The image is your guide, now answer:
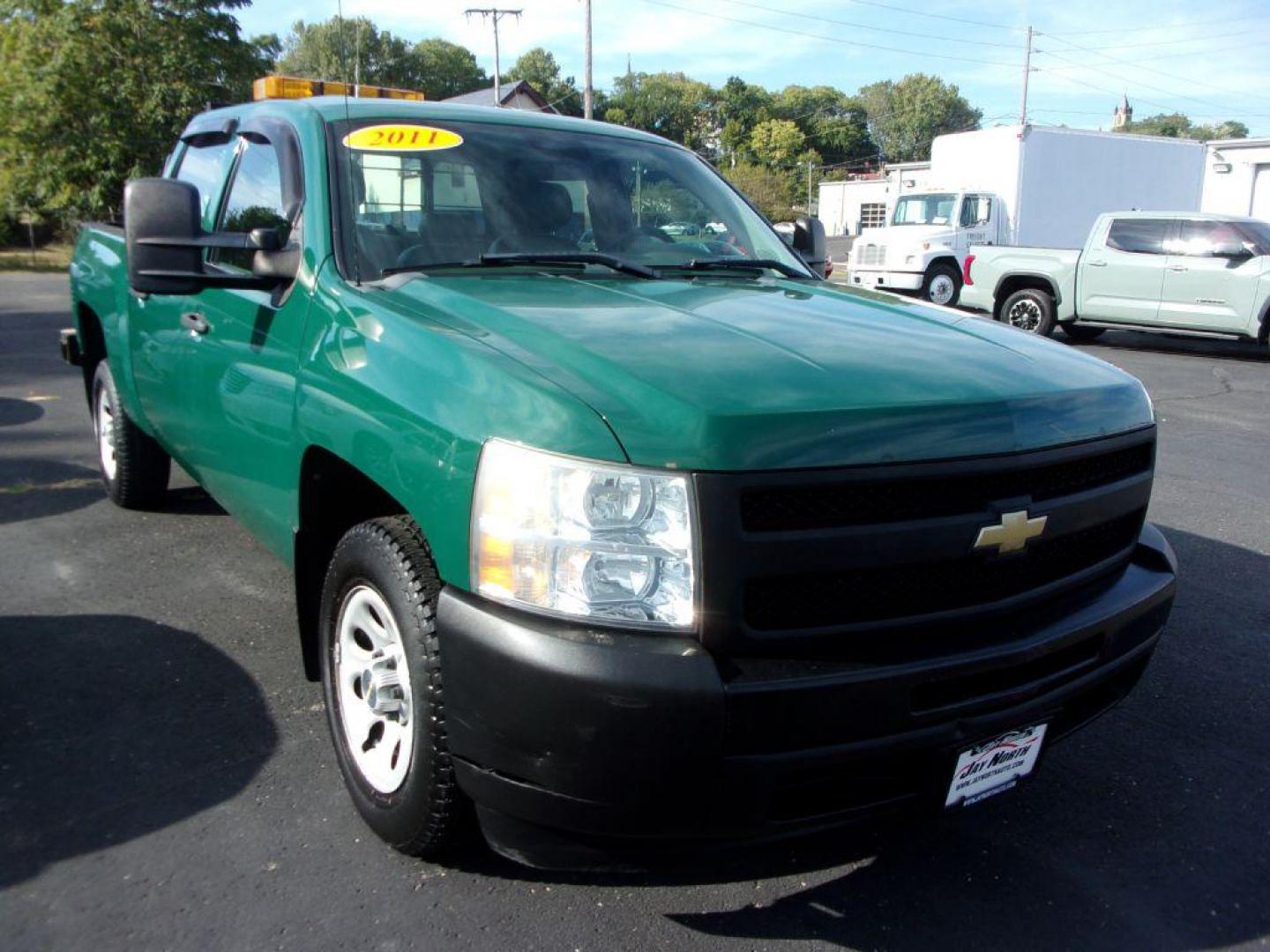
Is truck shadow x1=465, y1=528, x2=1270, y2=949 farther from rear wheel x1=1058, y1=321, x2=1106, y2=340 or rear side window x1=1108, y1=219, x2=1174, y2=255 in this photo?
rear wheel x1=1058, y1=321, x2=1106, y2=340

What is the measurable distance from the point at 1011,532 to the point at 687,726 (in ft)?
2.70

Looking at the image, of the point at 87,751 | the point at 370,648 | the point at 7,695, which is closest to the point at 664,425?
the point at 370,648

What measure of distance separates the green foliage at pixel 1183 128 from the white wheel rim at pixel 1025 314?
11528cm

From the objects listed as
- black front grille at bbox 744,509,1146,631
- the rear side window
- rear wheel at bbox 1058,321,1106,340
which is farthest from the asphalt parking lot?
rear wheel at bbox 1058,321,1106,340

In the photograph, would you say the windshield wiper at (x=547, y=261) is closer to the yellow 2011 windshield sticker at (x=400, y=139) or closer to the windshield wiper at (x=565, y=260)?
the windshield wiper at (x=565, y=260)

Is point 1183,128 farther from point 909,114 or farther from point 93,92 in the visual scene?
point 93,92

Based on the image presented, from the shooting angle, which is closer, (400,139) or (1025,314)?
(400,139)

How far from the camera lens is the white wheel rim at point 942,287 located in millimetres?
19312

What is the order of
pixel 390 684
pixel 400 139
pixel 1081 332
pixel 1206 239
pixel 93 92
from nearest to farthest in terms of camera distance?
pixel 390 684, pixel 400 139, pixel 1206 239, pixel 1081 332, pixel 93 92

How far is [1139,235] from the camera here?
13.9 metres

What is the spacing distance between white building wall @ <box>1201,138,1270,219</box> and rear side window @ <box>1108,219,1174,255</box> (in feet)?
46.9

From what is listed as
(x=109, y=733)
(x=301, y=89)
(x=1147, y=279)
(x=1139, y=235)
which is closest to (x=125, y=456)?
(x=301, y=89)

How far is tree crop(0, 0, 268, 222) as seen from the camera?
28344 millimetres

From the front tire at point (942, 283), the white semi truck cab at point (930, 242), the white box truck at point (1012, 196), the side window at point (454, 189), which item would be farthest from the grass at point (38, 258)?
the side window at point (454, 189)
